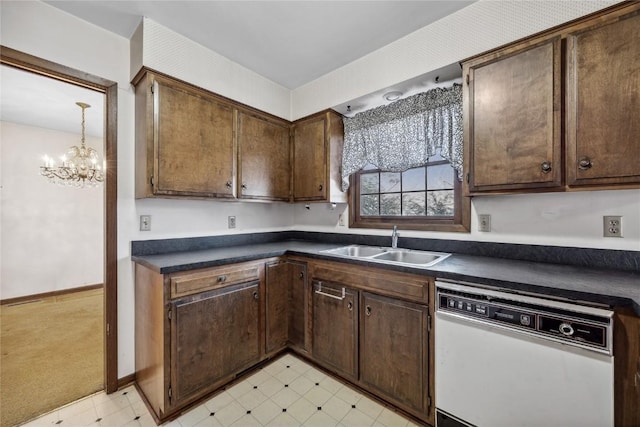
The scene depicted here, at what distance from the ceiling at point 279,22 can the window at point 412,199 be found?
986mm

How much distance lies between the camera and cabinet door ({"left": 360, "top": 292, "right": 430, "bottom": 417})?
1.51m

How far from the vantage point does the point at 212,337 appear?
1.77 metres

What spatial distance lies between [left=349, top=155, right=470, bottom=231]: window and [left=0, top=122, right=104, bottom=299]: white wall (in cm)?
420

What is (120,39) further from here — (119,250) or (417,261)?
(417,261)

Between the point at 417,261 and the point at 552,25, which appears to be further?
the point at 417,261

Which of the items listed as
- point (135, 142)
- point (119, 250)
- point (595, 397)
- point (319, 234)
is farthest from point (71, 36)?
point (595, 397)

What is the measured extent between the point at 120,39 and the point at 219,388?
261 cm

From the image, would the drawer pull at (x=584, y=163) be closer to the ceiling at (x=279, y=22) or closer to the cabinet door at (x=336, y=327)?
the ceiling at (x=279, y=22)

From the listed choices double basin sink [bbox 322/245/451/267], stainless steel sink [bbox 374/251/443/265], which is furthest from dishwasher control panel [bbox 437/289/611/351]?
stainless steel sink [bbox 374/251/443/265]

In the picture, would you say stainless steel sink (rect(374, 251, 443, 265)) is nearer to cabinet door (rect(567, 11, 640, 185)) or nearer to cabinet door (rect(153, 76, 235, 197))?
cabinet door (rect(567, 11, 640, 185))

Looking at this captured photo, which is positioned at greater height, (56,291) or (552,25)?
(552,25)

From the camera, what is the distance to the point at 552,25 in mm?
1371

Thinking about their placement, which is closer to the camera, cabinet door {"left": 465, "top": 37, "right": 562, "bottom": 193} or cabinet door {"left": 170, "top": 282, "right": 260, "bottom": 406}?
cabinet door {"left": 465, "top": 37, "right": 562, "bottom": 193}

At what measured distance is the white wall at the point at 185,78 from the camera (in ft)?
4.98
